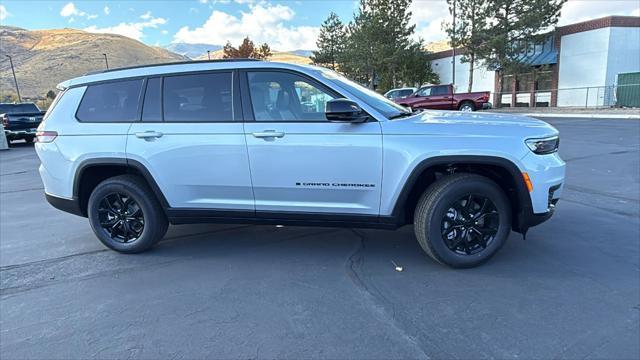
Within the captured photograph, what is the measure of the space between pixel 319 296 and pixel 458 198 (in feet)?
4.74

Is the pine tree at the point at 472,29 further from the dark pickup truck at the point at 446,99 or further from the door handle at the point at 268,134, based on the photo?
the door handle at the point at 268,134

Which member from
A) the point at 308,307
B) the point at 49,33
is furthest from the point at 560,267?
the point at 49,33

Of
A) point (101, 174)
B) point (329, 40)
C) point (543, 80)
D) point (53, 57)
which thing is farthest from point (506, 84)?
point (53, 57)

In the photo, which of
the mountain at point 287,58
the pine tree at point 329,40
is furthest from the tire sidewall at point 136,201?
the pine tree at point 329,40

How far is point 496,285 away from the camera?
336 cm

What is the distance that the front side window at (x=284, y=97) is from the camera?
3.76m

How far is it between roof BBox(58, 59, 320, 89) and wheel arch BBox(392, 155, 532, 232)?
1470 millimetres

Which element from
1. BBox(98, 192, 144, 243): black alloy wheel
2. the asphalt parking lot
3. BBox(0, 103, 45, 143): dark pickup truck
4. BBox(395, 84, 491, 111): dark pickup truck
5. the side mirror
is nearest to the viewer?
the asphalt parking lot

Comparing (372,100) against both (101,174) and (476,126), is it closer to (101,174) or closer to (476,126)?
(476,126)

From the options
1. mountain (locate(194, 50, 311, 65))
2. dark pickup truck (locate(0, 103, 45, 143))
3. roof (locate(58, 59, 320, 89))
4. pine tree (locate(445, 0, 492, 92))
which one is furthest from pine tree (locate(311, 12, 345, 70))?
roof (locate(58, 59, 320, 89))

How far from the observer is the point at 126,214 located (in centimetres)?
429

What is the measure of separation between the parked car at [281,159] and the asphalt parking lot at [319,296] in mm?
401

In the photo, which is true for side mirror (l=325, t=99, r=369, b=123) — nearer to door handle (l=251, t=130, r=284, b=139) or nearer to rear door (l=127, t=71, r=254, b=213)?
door handle (l=251, t=130, r=284, b=139)

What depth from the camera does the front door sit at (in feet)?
11.6
